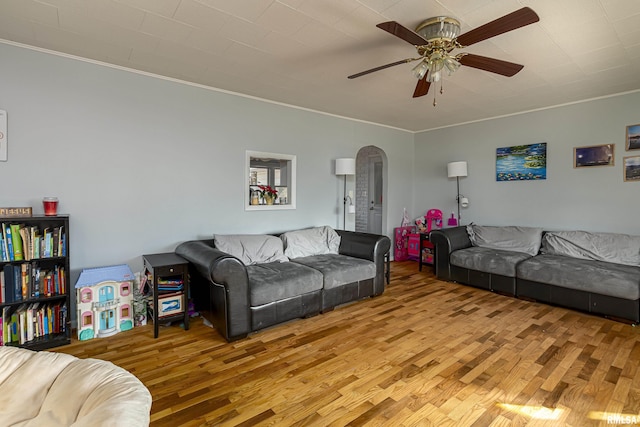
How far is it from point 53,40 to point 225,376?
3053 mm

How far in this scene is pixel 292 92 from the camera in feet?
12.6

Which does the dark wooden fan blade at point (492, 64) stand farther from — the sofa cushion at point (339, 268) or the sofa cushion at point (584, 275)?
the sofa cushion at point (584, 275)

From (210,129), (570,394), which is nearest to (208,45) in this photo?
(210,129)

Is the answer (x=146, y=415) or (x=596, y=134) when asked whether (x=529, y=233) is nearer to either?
(x=596, y=134)

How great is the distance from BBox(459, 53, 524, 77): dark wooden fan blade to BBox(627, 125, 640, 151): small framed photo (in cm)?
272

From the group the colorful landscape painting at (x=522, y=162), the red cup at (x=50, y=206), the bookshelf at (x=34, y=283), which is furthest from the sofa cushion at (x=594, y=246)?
the red cup at (x=50, y=206)

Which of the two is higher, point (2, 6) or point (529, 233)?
point (2, 6)

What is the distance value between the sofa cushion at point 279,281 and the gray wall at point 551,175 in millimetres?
3528

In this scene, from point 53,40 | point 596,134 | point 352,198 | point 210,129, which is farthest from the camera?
point 352,198

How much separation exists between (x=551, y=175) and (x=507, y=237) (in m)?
1.08

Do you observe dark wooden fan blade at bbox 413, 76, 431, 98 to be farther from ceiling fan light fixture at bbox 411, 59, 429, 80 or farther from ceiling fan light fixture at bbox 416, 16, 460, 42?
ceiling fan light fixture at bbox 416, 16, 460, 42

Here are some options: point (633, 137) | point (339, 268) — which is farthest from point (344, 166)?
point (633, 137)

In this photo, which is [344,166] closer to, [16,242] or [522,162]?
[522,162]

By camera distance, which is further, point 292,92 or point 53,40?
point 292,92
